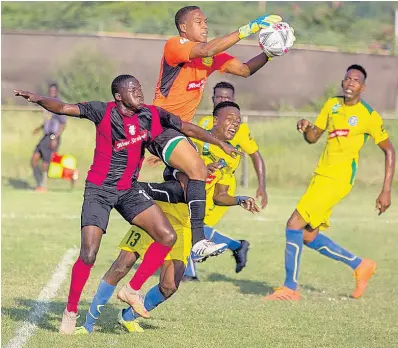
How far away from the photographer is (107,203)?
9.05m

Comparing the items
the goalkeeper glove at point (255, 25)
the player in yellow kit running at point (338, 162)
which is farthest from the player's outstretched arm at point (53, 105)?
the player in yellow kit running at point (338, 162)

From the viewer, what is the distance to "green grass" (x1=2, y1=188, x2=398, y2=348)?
9.05 metres

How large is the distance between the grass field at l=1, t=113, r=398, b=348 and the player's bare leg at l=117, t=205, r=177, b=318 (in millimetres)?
311

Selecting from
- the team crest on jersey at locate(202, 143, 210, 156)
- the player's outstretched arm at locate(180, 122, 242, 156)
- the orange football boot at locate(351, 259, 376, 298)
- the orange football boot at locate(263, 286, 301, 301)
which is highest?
the player's outstretched arm at locate(180, 122, 242, 156)

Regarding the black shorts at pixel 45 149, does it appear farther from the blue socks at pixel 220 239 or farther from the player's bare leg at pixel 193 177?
the player's bare leg at pixel 193 177

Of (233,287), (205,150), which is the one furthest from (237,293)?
(205,150)

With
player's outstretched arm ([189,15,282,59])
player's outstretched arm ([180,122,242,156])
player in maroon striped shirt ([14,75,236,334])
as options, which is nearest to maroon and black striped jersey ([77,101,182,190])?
player in maroon striped shirt ([14,75,236,334])

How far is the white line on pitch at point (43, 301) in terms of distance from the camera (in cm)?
886

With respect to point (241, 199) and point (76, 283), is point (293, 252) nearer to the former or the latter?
point (241, 199)

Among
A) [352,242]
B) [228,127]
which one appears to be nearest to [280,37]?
[228,127]

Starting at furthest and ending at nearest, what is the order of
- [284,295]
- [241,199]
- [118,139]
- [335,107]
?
[335,107] < [284,295] < [241,199] < [118,139]

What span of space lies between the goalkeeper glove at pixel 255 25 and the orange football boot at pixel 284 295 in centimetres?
324

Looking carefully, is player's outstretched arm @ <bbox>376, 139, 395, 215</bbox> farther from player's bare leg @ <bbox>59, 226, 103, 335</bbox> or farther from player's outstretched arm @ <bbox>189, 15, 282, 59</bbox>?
player's bare leg @ <bbox>59, 226, 103, 335</bbox>

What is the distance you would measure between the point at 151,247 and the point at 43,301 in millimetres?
2056
